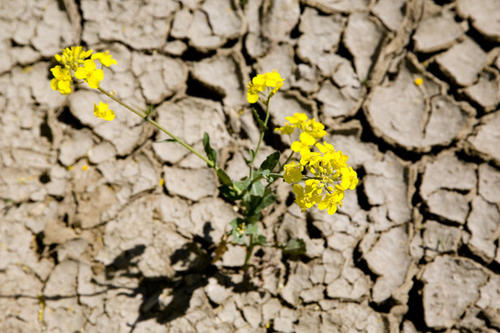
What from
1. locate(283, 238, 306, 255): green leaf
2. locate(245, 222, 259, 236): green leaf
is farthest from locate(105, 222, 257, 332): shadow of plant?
locate(245, 222, 259, 236): green leaf

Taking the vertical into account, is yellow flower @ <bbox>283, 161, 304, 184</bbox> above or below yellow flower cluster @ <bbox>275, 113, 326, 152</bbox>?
below

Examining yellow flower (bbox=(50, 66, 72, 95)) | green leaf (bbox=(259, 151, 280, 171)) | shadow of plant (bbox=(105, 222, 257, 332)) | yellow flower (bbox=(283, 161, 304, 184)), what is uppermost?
yellow flower (bbox=(50, 66, 72, 95))

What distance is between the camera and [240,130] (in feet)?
9.15

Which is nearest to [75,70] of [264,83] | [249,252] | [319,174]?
[264,83]

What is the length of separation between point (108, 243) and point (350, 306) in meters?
1.80

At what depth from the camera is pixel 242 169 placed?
273 centimetres

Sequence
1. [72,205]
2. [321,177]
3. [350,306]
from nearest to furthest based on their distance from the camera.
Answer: [321,177] < [350,306] < [72,205]

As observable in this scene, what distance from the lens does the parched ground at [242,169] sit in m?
2.46

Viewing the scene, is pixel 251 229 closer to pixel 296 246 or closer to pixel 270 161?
pixel 296 246

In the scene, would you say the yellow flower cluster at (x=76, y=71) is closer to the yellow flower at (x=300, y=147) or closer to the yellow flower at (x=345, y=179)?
the yellow flower at (x=300, y=147)

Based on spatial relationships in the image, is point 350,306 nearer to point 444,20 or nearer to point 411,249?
point 411,249

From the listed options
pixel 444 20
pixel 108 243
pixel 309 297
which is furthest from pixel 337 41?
pixel 108 243

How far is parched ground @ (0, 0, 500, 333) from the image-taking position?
246 cm

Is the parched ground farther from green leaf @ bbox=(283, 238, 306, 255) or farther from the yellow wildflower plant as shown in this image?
the yellow wildflower plant
